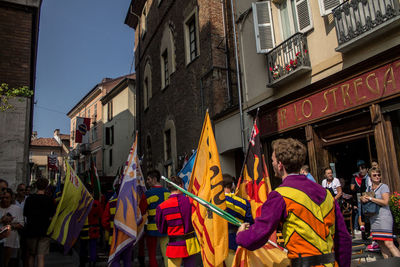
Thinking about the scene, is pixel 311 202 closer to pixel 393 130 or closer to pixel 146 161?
pixel 393 130

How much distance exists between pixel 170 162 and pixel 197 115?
3.49 metres

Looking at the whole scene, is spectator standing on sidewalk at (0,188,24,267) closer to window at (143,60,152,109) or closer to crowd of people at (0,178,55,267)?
crowd of people at (0,178,55,267)

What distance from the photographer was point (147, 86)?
2164 cm

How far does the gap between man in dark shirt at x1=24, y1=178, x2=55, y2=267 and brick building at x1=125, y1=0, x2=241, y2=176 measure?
734 centimetres

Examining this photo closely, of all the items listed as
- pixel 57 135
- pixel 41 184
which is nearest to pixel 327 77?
pixel 41 184

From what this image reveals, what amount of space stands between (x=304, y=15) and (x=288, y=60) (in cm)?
126

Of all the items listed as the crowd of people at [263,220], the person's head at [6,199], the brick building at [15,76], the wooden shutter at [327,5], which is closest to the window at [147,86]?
the brick building at [15,76]

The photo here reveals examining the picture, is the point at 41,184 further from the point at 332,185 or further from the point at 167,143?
the point at 167,143

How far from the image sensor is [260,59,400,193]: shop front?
6.93 metres

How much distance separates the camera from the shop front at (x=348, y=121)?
22.7 feet

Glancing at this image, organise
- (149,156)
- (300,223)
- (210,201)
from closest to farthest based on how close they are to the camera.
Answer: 1. (300,223)
2. (210,201)
3. (149,156)

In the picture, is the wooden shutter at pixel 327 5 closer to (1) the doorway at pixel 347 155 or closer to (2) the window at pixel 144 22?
(1) the doorway at pixel 347 155

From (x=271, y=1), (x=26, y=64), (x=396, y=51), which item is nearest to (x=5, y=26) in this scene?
(x=26, y=64)

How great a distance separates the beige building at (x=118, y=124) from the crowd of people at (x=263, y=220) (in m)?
19.7
